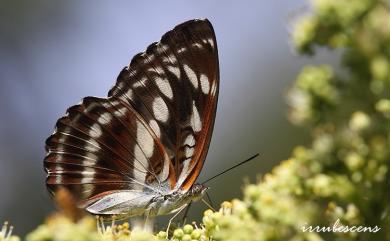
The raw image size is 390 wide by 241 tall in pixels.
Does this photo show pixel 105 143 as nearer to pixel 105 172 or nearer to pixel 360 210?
pixel 105 172

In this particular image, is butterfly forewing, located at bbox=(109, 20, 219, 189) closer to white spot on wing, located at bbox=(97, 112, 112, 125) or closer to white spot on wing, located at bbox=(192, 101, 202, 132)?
white spot on wing, located at bbox=(192, 101, 202, 132)

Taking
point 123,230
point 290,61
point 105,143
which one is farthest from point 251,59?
point 123,230

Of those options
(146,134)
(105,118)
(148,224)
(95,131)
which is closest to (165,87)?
(146,134)

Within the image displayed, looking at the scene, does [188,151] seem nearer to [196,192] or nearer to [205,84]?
[196,192]

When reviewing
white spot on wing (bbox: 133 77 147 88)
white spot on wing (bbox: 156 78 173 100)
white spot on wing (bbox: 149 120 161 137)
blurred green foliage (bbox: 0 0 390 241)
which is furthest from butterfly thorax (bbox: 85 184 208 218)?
blurred green foliage (bbox: 0 0 390 241)

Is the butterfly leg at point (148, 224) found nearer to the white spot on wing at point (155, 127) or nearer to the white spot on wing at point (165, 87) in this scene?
the white spot on wing at point (155, 127)

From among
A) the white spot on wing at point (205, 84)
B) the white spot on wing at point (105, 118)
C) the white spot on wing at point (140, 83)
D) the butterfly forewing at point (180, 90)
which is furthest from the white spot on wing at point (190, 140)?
the white spot on wing at point (105, 118)
